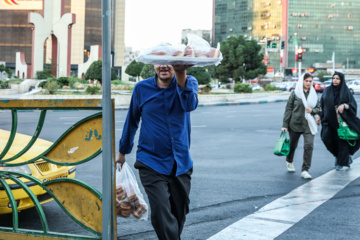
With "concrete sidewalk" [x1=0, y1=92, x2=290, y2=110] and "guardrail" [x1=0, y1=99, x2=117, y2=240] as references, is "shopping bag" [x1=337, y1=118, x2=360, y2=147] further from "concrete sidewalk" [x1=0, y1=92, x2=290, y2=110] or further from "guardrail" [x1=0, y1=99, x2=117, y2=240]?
"concrete sidewalk" [x1=0, y1=92, x2=290, y2=110]

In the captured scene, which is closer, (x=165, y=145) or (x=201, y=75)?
(x=165, y=145)

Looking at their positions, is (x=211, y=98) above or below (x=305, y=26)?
below

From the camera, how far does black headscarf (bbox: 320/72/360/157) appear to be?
27.2 ft

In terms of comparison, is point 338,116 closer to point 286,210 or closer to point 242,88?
point 286,210

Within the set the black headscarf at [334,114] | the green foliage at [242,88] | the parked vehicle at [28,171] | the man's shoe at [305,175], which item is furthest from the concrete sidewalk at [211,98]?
the parked vehicle at [28,171]

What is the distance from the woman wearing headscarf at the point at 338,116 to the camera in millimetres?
8266

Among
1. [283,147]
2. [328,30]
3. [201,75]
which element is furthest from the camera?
[328,30]

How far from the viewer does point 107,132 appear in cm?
334

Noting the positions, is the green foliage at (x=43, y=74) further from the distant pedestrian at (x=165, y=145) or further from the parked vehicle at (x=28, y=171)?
the distant pedestrian at (x=165, y=145)

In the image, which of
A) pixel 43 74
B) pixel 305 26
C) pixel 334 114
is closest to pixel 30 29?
pixel 43 74

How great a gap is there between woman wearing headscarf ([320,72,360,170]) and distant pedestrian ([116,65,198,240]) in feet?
17.1

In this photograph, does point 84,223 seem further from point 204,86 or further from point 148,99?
point 204,86

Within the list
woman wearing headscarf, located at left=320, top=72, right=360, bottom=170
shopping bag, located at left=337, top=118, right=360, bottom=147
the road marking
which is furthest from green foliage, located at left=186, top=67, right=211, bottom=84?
the road marking

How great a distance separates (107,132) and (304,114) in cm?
522
